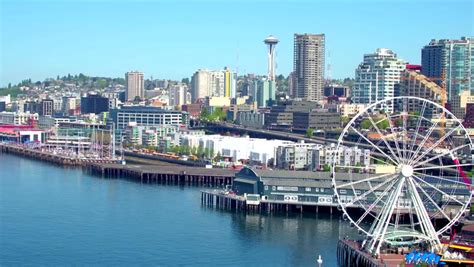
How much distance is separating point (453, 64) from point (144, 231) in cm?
4105

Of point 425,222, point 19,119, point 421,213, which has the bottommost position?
point 425,222

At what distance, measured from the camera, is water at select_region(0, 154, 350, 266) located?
18.9 meters

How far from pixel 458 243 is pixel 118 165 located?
19.6 m

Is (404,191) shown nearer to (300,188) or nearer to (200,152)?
(300,188)

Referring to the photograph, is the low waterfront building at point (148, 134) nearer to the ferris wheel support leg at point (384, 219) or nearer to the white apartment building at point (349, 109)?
the white apartment building at point (349, 109)

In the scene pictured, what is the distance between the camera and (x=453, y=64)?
5959 centimetres

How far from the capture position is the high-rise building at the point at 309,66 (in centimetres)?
7356

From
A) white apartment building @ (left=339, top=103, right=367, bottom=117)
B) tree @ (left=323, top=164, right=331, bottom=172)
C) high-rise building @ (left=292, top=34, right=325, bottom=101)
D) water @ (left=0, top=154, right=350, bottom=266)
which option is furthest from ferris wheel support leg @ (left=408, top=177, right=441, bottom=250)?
high-rise building @ (left=292, top=34, right=325, bottom=101)

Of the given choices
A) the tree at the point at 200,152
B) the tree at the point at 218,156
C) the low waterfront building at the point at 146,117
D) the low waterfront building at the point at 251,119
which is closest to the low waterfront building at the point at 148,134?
the low waterfront building at the point at 146,117

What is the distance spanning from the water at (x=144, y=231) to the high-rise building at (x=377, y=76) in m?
29.8

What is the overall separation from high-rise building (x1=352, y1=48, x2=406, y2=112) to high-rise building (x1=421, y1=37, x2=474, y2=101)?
227 centimetres

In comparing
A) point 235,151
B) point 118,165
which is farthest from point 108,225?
point 235,151

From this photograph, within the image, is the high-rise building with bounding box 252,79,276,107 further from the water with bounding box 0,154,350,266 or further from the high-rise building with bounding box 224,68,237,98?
the water with bounding box 0,154,350,266

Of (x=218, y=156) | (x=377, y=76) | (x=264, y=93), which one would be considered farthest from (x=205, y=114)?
(x=218, y=156)
